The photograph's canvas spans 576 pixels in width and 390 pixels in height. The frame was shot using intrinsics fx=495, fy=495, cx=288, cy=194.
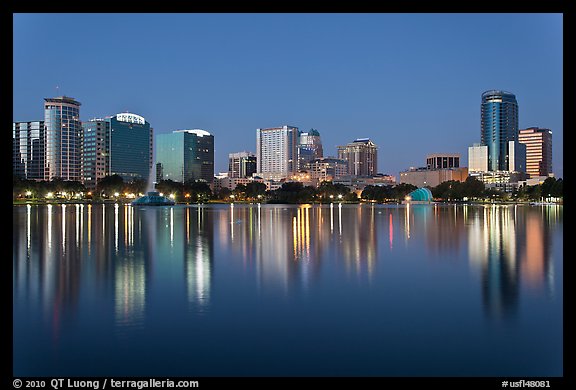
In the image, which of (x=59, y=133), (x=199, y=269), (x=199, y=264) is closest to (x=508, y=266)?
(x=199, y=269)

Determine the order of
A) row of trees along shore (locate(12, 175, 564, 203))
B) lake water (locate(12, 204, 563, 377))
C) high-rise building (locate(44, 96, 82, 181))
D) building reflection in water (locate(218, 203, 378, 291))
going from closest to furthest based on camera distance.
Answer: lake water (locate(12, 204, 563, 377)) → building reflection in water (locate(218, 203, 378, 291)) → row of trees along shore (locate(12, 175, 564, 203)) → high-rise building (locate(44, 96, 82, 181))

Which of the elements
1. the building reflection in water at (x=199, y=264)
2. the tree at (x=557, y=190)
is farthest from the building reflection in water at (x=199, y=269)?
the tree at (x=557, y=190)

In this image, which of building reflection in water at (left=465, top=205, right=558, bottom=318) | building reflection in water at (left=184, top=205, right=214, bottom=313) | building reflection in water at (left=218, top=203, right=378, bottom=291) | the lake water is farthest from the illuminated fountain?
the lake water

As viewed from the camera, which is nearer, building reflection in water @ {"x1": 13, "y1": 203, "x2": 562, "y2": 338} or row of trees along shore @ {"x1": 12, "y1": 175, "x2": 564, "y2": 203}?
building reflection in water @ {"x1": 13, "y1": 203, "x2": 562, "y2": 338}

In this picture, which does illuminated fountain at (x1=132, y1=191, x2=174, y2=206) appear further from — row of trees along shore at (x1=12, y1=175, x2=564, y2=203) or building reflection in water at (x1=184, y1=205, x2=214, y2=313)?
building reflection in water at (x1=184, y1=205, x2=214, y2=313)

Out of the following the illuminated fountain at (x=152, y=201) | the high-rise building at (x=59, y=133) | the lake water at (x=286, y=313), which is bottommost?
the lake water at (x=286, y=313)

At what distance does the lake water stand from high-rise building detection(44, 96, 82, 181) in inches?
7632

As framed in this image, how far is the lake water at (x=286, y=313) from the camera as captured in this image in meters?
9.09

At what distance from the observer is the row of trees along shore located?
132875 millimetres

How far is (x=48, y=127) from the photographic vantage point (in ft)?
643

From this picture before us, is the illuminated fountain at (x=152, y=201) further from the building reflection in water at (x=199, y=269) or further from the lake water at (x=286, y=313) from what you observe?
the lake water at (x=286, y=313)

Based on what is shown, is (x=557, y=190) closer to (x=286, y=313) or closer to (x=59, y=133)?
(x=286, y=313)

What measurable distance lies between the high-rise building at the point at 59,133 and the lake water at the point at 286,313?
636ft
